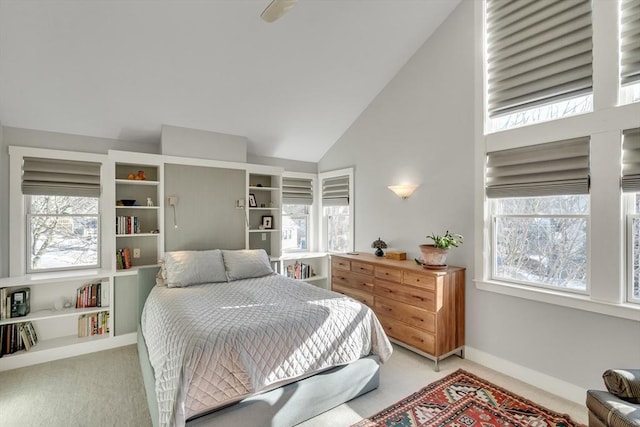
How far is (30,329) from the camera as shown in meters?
3.19

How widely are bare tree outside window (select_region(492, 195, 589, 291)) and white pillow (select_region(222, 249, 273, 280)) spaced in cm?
255

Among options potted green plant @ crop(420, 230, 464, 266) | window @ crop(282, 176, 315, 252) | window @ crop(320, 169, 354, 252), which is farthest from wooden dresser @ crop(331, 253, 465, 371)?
window @ crop(282, 176, 315, 252)

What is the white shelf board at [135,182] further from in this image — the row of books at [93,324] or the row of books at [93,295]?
the row of books at [93,324]

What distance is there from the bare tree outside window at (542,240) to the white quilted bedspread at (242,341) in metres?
1.53

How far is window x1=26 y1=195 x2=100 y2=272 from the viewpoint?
3424 millimetres

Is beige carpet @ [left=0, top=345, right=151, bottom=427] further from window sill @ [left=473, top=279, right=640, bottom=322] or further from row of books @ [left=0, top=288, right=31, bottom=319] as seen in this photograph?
window sill @ [left=473, top=279, right=640, bottom=322]

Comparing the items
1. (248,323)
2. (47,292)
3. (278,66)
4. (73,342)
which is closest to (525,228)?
(248,323)

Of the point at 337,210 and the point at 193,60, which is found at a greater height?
the point at 193,60

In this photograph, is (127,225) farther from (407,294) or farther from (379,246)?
(407,294)

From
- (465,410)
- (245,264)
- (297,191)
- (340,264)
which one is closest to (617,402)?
(465,410)

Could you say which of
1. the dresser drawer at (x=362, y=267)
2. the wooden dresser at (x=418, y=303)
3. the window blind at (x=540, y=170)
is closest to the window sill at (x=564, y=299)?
the wooden dresser at (x=418, y=303)

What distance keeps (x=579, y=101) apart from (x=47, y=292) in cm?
555

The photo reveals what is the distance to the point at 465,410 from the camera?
2336 mm

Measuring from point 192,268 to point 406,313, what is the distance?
235 centimetres
